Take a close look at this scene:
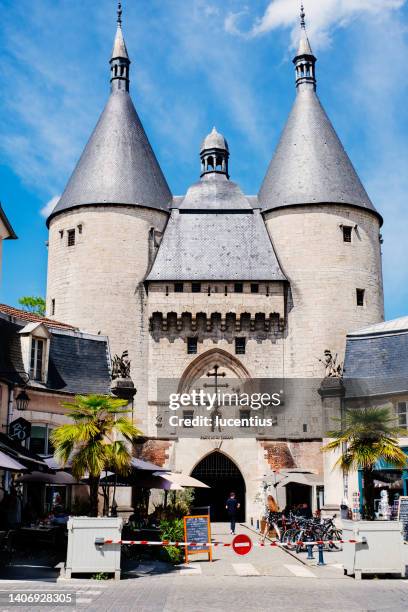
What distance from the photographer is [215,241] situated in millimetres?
40562

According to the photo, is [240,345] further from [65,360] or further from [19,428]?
[19,428]

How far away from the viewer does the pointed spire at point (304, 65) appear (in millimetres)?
44031

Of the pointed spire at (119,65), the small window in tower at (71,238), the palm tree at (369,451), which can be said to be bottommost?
the palm tree at (369,451)

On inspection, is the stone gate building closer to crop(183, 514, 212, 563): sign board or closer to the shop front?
the shop front

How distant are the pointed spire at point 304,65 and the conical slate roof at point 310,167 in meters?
1.29

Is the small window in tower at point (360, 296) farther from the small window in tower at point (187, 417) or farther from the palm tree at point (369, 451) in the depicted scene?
the palm tree at point (369, 451)

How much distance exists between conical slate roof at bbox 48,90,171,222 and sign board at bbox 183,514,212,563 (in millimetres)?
24241

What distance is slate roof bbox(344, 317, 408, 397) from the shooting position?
29812 millimetres

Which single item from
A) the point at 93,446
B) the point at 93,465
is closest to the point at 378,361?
the point at 93,446

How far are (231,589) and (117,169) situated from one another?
30487mm

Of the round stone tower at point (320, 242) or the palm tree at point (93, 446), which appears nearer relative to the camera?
the palm tree at point (93, 446)

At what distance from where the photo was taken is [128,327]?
124 ft

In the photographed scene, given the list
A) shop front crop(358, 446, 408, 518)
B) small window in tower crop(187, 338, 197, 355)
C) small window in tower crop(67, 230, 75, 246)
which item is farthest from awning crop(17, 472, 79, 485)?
small window in tower crop(67, 230, 75, 246)


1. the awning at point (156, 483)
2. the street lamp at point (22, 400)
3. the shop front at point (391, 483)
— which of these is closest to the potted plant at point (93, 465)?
the awning at point (156, 483)
